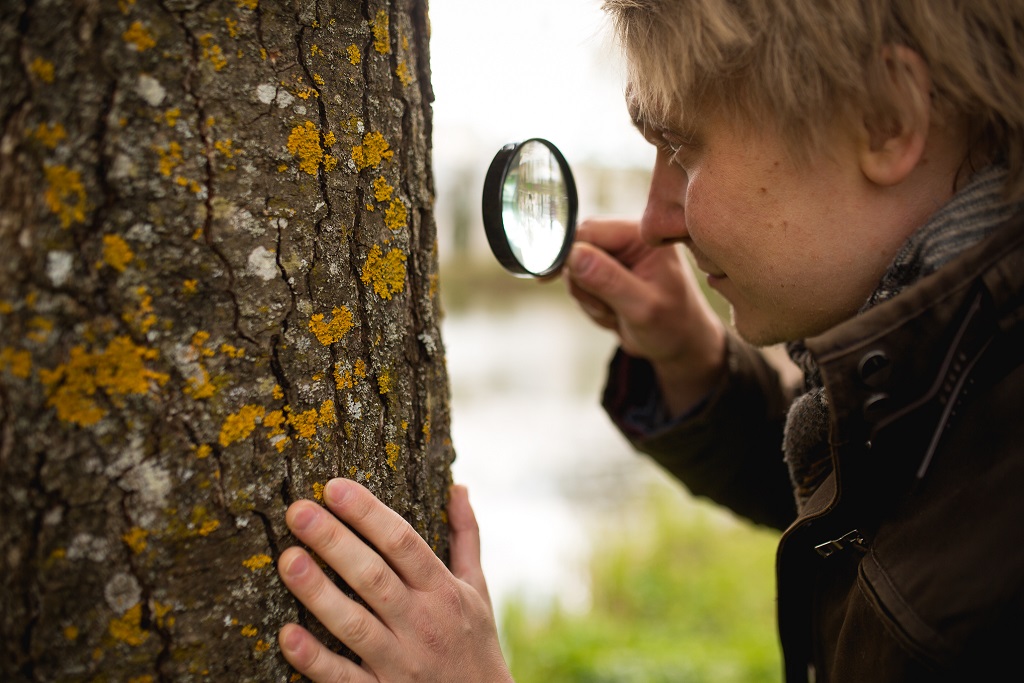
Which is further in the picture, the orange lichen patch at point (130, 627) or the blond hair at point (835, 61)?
the blond hair at point (835, 61)

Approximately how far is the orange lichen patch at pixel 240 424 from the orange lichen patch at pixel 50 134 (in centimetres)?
45

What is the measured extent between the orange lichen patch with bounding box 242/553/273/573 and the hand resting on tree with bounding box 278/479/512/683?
0.02m

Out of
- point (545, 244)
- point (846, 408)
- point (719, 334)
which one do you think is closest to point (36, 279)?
point (545, 244)

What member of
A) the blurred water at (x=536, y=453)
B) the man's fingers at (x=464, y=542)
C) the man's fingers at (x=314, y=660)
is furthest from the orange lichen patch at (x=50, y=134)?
the blurred water at (x=536, y=453)

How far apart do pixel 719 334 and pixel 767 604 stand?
351cm

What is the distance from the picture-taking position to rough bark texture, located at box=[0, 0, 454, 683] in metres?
1.01

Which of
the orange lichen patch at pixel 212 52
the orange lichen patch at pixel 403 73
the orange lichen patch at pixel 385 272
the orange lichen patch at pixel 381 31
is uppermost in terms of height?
the orange lichen patch at pixel 381 31

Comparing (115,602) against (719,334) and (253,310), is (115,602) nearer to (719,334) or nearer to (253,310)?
(253,310)

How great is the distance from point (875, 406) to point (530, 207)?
90 centimetres

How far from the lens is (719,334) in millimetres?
2529

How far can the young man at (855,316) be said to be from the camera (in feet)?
3.92

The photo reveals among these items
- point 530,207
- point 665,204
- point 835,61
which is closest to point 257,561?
point 530,207

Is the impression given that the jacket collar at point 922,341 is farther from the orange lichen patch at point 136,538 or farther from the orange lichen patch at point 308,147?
the orange lichen patch at point 136,538

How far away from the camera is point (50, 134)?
1.00 metres
